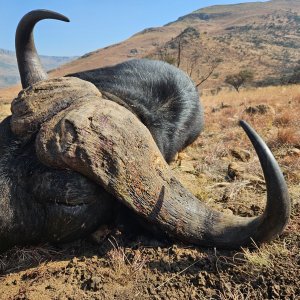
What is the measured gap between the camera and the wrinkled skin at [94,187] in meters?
2.71

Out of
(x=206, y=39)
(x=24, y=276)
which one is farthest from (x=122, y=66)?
(x=206, y=39)

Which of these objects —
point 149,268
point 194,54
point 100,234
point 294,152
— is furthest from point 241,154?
point 194,54

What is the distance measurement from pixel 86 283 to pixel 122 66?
2758 millimetres

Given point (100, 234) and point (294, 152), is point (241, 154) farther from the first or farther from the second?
point (100, 234)

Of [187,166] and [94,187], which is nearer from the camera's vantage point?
[94,187]

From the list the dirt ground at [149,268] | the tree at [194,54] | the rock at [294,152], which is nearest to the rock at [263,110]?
the rock at [294,152]

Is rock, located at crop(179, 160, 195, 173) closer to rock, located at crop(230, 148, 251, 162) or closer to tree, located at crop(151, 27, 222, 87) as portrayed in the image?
rock, located at crop(230, 148, 251, 162)

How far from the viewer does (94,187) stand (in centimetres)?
281

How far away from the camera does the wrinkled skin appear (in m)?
2.71

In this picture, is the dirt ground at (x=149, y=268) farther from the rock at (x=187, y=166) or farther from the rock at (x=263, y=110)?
the rock at (x=263, y=110)

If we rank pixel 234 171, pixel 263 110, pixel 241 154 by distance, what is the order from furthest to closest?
pixel 263 110 → pixel 241 154 → pixel 234 171

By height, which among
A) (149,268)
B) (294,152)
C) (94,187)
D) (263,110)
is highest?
(94,187)

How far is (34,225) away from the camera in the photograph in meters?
2.88

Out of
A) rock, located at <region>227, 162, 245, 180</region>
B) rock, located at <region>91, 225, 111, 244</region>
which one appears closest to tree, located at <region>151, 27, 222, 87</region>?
rock, located at <region>227, 162, 245, 180</region>
